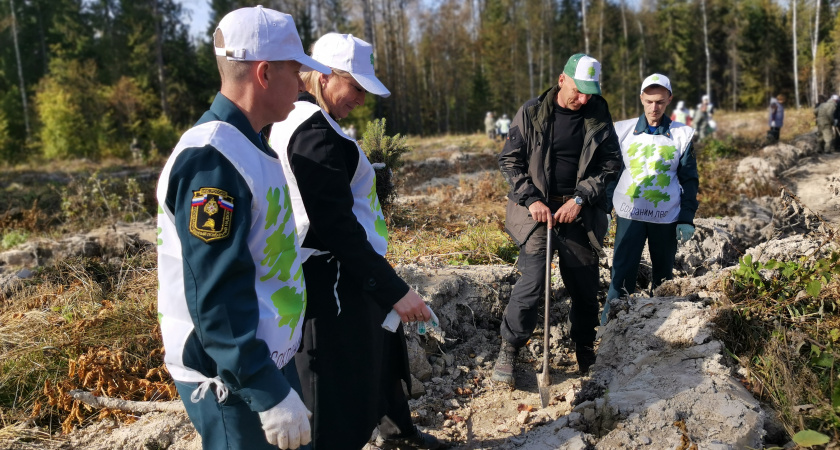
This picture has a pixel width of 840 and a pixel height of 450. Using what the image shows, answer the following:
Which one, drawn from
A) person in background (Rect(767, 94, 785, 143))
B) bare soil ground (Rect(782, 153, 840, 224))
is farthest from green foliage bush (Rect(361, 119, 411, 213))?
person in background (Rect(767, 94, 785, 143))

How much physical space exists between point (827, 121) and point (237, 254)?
17.5 meters

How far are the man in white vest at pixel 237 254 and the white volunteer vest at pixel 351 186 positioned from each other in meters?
0.38

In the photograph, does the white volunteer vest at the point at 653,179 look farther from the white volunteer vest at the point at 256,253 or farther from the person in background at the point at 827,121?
the person in background at the point at 827,121

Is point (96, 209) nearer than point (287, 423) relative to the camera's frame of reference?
No

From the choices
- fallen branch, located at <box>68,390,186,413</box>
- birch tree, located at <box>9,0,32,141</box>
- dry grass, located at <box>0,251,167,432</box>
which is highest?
birch tree, located at <box>9,0,32,141</box>

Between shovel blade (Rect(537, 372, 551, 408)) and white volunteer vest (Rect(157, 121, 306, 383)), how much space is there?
2.04 meters

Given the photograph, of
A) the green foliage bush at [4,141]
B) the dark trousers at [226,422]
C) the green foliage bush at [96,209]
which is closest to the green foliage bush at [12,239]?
the green foliage bush at [96,209]

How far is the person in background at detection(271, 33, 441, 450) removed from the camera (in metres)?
2.21

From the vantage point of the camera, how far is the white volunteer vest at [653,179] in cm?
452

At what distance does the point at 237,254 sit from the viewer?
59.6 inches

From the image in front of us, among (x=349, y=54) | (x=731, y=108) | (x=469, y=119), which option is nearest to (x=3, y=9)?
(x=469, y=119)

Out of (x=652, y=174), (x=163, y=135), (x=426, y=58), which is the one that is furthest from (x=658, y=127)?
(x=426, y=58)

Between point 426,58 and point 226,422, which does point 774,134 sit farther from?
point 426,58

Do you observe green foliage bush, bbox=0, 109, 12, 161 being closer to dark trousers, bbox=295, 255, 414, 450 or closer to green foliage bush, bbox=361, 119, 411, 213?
green foliage bush, bbox=361, 119, 411, 213
